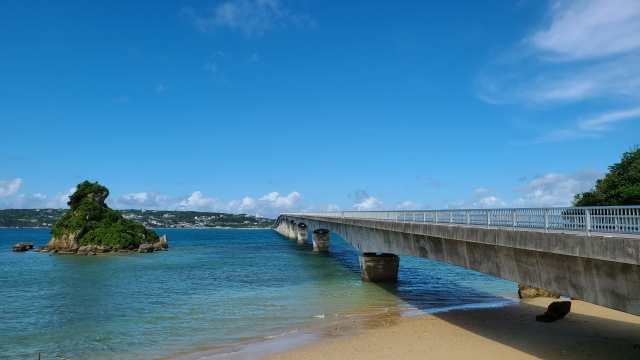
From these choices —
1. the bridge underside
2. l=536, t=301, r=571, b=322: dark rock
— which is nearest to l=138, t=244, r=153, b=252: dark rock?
the bridge underside

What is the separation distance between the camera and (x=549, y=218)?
1427 centimetres

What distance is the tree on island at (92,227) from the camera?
75.8 m

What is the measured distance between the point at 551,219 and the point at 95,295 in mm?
30960

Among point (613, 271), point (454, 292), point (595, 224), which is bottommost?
point (454, 292)

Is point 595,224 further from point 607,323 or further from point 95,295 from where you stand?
point 95,295

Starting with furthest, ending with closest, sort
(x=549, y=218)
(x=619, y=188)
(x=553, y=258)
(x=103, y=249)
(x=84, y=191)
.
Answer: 1. (x=84, y=191)
2. (x=103, y=249)
3. (x=619, y=188)
4. (x=549, y=218)
5. (x=553, y=258)

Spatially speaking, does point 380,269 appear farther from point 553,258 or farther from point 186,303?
point 553,258

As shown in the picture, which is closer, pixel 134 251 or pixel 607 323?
pixel 607 323

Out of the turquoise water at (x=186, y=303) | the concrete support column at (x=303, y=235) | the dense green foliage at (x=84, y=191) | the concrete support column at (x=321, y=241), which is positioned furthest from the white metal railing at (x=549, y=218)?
the dense green foliage at (x=84, y=191)

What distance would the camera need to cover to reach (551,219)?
559 inches

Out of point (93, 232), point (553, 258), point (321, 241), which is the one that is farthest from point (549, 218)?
point (93, 232)

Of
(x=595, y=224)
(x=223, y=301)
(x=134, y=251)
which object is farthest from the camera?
(x=134, y=251)

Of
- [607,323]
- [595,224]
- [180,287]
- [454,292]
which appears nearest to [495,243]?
[595,224]

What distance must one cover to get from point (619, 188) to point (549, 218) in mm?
22837
